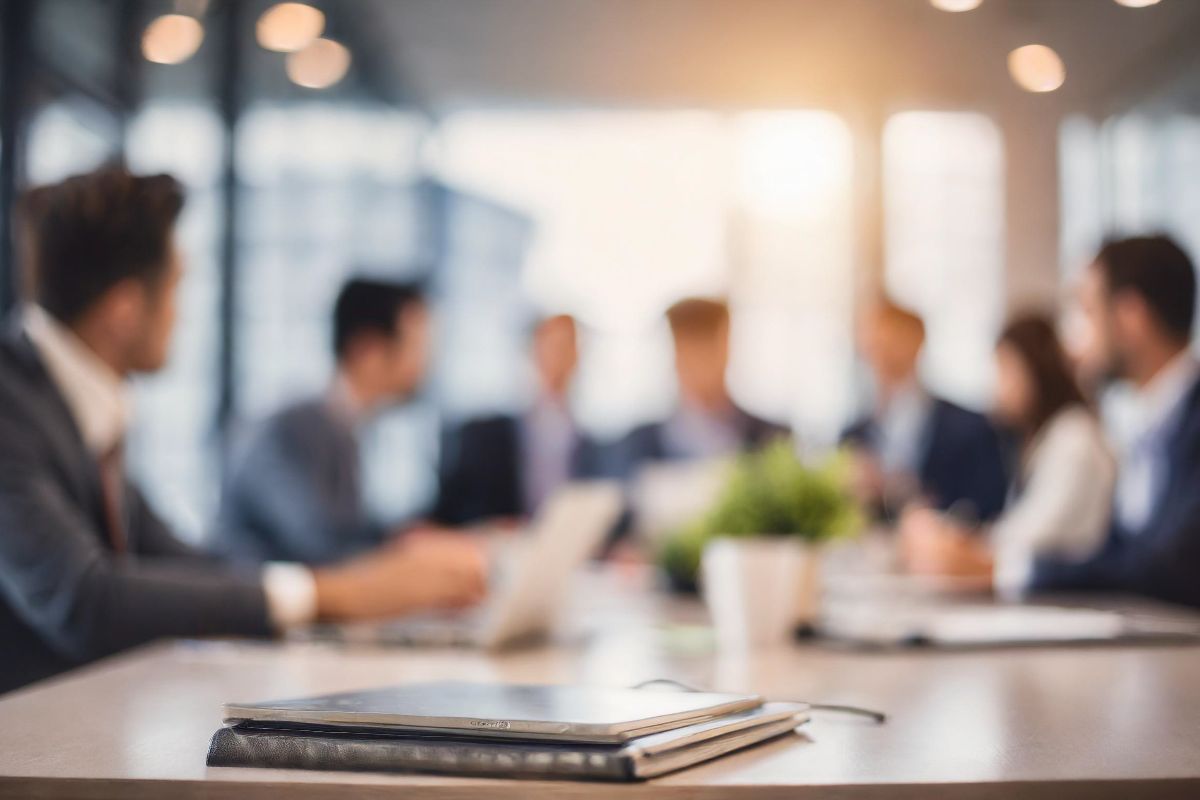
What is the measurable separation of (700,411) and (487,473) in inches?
40.1

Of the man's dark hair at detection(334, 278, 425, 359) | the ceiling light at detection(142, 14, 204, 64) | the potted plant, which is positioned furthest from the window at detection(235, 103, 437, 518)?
the potted plant

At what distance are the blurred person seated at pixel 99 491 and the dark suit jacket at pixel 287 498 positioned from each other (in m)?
0.89

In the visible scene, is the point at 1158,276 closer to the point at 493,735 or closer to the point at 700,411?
the point at 700,411

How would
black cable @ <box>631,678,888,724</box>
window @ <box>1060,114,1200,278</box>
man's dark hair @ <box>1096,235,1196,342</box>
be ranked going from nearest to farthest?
black cable @ <box>631,678,888,724</box>
man's dark hair @ <box>1096,235,1196,342</box>
window @ <box>1060,114,1200,278</box>

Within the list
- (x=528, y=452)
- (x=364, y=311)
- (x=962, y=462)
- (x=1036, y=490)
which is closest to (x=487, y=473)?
(x=528, y=452)

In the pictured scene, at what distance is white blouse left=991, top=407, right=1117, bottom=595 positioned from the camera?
3.34 m

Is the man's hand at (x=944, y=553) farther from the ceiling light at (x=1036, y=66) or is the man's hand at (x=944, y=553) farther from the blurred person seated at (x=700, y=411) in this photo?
the blurred person seated at (x=700, y=411)

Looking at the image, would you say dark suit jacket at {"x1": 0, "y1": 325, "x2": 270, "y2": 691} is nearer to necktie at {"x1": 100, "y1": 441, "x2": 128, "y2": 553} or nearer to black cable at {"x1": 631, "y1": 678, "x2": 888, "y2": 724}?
necktie at {"x1": 100, "y1": 441, "x2": 128, "y2": 553}

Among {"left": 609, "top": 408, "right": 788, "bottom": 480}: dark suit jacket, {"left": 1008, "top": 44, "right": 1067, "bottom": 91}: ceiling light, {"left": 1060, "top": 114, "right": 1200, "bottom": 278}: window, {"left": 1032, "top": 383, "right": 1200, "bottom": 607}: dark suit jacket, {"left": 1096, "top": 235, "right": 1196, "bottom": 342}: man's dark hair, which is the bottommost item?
{"left": 1032, "top": 383, "right": 1200, "bottom": 607}: dark suit jacket

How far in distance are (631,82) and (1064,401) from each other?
4.40 meters

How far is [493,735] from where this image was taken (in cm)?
86

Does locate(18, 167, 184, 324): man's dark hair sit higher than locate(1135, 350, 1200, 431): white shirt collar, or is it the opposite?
locate(18, 167, 184, 324): man's dark hair

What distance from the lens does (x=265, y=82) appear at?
236 inches

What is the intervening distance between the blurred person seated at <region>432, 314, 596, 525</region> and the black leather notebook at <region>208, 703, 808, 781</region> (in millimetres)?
4159
